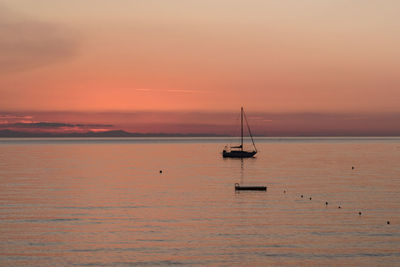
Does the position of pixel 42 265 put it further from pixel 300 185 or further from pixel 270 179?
pixel 270 179

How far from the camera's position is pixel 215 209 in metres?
65.4

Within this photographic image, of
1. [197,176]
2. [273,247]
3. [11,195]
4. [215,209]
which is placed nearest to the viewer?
[273,247]

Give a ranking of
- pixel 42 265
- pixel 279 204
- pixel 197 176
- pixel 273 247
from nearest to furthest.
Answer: pixel 42 265
pixel 273 247
pixel 279 204
pixel 197 176

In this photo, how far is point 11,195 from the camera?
7662 cm

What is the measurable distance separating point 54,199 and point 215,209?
84.5 feet

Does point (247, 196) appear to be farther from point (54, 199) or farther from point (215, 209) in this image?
point (54, 199)

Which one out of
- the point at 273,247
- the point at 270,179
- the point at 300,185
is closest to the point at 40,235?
the point at 273,247

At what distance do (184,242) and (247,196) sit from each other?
33242 millimetres

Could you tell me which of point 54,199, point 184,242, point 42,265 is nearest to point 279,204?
point 184,242

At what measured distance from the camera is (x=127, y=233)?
5041cm

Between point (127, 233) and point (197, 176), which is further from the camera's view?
point (197, 176)

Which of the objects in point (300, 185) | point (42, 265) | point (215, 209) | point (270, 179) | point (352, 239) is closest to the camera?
point (42, 265)

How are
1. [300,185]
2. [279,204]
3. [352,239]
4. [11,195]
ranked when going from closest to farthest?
1. [352,239]
2. [279,204]
3. [11,195]
4. [300,185]

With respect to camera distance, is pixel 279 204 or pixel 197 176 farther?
pixel 197 176
